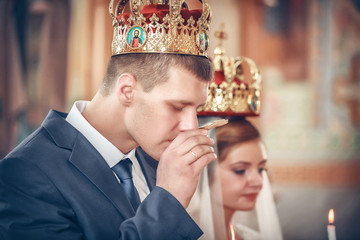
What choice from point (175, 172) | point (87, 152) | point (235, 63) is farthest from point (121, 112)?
point (235, 63)

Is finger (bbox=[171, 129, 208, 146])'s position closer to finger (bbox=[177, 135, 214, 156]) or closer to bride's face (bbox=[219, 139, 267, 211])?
finger (bbox=[177, 135, 214, 156])

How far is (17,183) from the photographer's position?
151 cm

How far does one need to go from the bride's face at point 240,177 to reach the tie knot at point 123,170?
2.58 ft

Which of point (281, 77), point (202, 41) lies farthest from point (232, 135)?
point (281, 77)

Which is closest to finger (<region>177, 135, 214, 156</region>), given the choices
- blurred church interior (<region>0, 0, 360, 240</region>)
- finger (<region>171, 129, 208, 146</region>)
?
finger (<region>171, 129, 208, 146</region>)

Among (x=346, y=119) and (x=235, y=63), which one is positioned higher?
A: (x=235, y=63)

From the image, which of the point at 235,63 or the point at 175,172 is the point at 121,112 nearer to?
the point at 175,172

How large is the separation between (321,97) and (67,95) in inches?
137

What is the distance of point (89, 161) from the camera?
1.70 m

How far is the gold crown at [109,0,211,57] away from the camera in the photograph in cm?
179

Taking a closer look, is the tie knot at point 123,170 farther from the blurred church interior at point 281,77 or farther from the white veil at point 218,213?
the blurred church interior at point 281,77

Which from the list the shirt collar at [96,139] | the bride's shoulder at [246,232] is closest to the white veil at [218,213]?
the bride's shoulder at [246,232]

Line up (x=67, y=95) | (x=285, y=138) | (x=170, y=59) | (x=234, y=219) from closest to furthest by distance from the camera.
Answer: (x=170, y=59)
(x=234, y=219)
(x=67, y=95)
(x=285, y=138)

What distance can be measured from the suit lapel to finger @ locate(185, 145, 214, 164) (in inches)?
11.8
